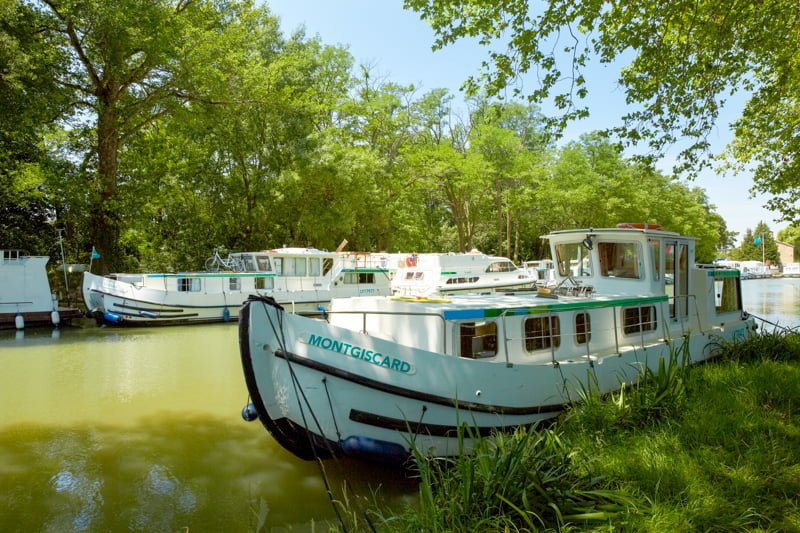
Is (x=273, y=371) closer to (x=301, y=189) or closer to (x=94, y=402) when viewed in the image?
(x=94, y=402)

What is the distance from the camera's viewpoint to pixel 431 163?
34.8m

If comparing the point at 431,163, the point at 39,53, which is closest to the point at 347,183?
the point at 431,163

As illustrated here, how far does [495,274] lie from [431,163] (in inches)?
449

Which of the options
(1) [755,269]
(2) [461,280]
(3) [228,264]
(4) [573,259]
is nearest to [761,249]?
(1) [755,269]

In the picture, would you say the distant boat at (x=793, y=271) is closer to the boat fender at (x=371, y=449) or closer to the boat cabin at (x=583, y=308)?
the boat cabin at (x=583, y=308)

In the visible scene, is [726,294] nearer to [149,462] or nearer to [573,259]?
[573,259]

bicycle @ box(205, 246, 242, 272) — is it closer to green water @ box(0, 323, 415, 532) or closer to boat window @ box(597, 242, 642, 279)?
green water @ box(0, 323, 415, 532)

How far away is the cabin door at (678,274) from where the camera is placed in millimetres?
9562

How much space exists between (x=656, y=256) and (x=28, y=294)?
22441mm

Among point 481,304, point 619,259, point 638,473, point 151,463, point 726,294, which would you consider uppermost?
point 619,259

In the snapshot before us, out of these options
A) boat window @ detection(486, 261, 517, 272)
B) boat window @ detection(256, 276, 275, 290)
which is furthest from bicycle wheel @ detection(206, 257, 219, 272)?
boat window @ detection(486, 261, 517, 272)

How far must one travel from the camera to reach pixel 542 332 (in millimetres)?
7613

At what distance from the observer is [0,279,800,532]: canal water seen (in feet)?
18.1

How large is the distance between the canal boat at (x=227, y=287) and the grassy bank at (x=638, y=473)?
15.6 metres
